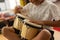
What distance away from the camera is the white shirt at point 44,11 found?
1544 millimetres

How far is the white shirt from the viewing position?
5.07 feet

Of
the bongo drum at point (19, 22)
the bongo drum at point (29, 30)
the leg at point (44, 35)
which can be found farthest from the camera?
the bongo drum at point (19, 22)

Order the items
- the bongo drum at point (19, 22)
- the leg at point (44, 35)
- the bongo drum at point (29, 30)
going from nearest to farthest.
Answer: the leg at point (44, 35) < the bongo drum at point (29, 30) < the bongo drum at point (19, 22)

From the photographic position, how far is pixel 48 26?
1446 mm

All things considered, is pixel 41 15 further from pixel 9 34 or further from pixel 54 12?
pixel 9 34

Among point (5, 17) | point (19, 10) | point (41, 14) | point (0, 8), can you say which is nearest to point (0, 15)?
point (5, 17)

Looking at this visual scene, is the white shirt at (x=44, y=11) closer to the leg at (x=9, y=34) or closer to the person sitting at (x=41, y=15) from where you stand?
the person sitting at (x=41, y=15)

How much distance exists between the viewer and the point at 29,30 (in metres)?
1.50

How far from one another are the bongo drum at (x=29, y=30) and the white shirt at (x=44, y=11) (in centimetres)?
20

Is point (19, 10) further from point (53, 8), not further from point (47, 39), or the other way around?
point (47, 39)

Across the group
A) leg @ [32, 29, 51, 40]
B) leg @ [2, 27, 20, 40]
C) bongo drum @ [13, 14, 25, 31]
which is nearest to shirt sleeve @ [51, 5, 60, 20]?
leg @ [32, 29, 51, 40]

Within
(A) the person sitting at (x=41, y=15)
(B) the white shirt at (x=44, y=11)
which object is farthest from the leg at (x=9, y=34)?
(B) the white shirt at (x=44, y=11)

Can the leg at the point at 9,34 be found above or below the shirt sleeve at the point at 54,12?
below

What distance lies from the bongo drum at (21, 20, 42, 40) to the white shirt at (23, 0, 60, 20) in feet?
0.65
